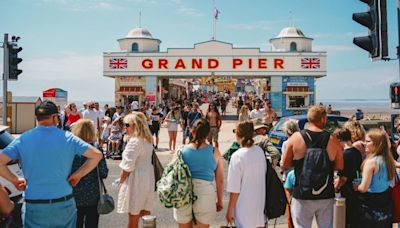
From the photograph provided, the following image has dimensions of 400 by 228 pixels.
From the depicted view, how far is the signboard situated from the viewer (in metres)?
34.6

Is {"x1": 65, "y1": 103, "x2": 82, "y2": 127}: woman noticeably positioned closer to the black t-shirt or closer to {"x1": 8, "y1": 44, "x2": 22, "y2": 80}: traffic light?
→ {"x1": 8, "y1": 44, "x2": 22, "y2": 80}: traffic light

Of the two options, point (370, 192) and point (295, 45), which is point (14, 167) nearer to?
point (370, 192)

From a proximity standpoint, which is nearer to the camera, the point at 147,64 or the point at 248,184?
the point at 248,184

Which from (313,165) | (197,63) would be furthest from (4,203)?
(197,63)

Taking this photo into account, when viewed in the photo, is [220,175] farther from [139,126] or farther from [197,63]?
[197,63]

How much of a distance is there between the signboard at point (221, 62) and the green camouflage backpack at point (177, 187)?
30.3 meters

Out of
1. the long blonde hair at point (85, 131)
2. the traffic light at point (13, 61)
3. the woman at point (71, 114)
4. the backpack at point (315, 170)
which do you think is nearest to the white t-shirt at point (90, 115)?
the woman at point (71, 114)

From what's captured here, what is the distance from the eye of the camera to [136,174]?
220 inches

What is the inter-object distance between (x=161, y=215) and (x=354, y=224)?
3.35 metres

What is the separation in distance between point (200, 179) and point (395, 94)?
13.5ft

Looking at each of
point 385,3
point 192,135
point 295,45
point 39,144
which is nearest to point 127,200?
point 192,135

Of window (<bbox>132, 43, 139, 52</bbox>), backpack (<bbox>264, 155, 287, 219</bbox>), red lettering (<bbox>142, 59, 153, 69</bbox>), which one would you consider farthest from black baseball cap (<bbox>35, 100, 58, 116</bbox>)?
window (<bbox>132, 43, 139, 52</bbox>)

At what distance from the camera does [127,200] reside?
5.61m

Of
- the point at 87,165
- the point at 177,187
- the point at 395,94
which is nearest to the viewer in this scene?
the point at 87,165
